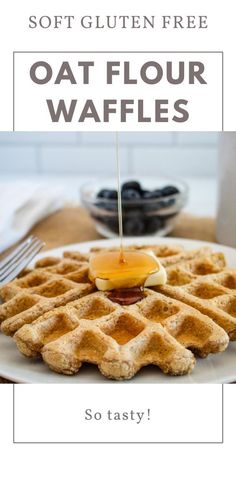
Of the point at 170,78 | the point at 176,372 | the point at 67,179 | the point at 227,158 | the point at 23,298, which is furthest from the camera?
the point at 67,179

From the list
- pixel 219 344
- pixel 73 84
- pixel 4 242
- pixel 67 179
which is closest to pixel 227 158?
pixel 73 84

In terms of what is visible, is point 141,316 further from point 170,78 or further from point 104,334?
point 170,78

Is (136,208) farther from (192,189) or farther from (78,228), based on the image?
(192,189)

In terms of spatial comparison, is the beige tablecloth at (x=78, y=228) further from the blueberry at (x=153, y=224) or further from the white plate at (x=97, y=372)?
the white plate at (x=97, y=372)

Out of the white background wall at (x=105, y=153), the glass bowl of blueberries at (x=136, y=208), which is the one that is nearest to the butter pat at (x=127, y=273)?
the glass bowl of blueberries at (x=136, y=208)

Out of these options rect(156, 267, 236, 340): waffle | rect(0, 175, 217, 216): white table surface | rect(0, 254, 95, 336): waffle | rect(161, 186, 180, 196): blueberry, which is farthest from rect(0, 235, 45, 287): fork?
rect(0, 175, 217, 216): white table surface

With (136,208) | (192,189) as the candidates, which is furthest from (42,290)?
(192,189)

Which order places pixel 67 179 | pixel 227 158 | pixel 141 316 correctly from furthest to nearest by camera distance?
1. pixel 67 179
2. pixel 227 158
3. pixel 141 316

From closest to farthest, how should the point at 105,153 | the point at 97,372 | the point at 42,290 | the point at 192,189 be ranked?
the point at 97,372, the point at 42,290, the point at 192,189, the point at 105,153
